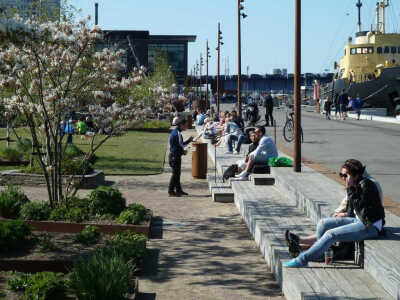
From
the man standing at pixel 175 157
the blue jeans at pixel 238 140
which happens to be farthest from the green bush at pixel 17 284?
the blue jeans at pixel 238 140

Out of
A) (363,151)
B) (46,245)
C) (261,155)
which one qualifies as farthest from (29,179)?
(363,151)

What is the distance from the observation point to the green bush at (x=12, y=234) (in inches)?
327

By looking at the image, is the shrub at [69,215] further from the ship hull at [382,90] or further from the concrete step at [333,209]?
the ship hull at [382,90]

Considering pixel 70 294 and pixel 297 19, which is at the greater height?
pixel 297 19

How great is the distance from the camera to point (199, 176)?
18.5 m

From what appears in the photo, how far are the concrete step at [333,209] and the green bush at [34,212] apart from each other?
444 cm

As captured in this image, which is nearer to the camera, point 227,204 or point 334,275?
point 334,275

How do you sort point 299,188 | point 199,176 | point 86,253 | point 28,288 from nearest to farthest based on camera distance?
point 28,288 → point 86,253 → point 299,188 → point 199,176

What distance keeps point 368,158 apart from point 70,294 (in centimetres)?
1510

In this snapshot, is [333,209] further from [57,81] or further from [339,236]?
[57,81]

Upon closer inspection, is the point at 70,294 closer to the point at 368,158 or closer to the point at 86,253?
the point at 86,253

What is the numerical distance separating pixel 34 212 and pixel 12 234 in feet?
7.50

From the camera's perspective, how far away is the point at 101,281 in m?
6.23

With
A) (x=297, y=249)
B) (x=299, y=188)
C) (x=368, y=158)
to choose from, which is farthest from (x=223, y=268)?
(x=368, y=158)
